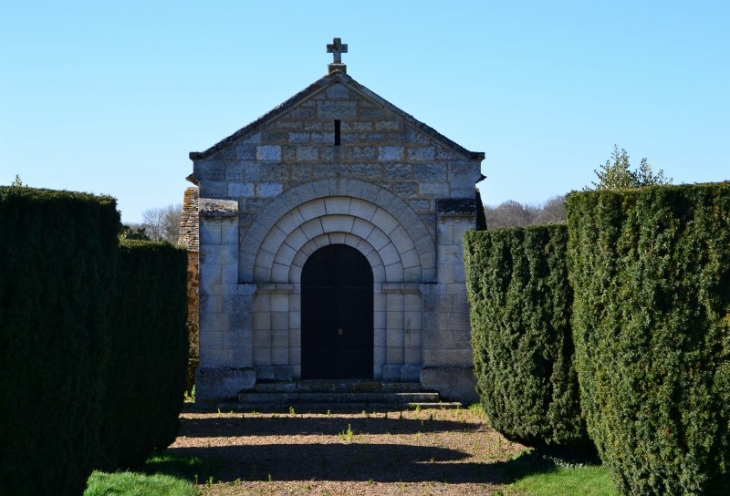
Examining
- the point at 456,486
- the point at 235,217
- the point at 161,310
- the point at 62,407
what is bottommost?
the point at 456,486

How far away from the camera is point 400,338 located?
1638cm

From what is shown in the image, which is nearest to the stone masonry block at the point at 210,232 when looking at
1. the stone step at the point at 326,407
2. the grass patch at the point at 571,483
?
the stone step at the point at 326,407

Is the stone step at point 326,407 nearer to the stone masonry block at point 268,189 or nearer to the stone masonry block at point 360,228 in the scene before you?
the stone masonry block at point 360,228

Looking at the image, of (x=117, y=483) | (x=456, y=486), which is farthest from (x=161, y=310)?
(x=456, y=486)

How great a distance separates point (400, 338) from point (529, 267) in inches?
231

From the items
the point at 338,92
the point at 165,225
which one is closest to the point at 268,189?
the point at 338,92

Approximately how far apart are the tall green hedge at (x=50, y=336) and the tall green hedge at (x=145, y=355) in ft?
6.65

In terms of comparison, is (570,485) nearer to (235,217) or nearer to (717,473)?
(717,473)

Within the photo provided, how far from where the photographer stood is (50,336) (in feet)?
22.1

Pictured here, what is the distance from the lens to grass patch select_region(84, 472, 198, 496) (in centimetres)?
862

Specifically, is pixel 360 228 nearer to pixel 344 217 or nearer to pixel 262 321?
pixel 344 217

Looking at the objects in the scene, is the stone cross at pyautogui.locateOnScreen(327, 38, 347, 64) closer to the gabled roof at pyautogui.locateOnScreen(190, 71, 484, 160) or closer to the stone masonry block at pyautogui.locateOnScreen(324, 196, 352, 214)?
the gabled roof at pyautogui.locateOnScreen(190, 71, 484, 160)

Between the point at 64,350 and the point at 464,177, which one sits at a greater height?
the point at 464,177

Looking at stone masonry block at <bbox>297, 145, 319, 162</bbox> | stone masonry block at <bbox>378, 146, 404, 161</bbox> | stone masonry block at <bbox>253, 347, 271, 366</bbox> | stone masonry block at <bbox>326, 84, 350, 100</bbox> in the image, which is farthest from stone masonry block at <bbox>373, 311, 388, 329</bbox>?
stone masonry block at <bbox>326, 84, 350, 100</bbox>
